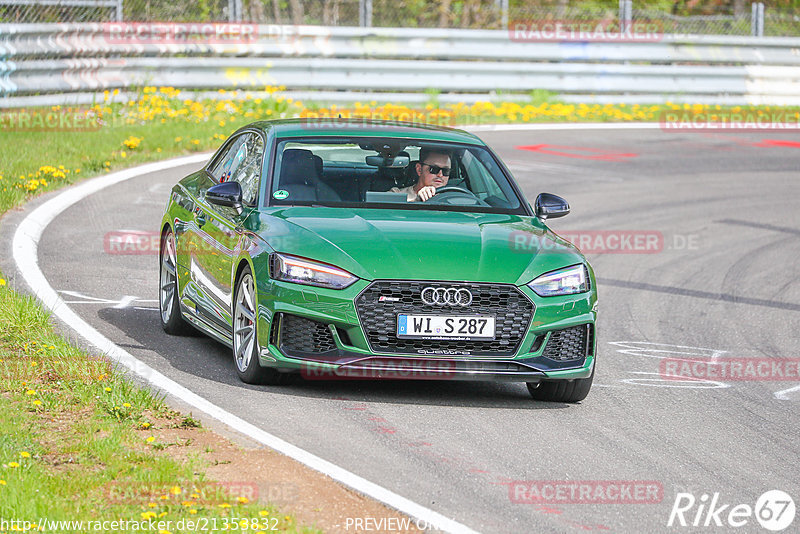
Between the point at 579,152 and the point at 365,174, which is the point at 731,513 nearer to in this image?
the point at 365,174

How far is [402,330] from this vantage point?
7398 millimetres

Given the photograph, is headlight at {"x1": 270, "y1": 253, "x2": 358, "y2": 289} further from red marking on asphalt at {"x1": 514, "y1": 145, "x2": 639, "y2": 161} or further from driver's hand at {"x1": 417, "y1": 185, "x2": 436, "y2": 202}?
red marking on asphalt at {"x1": 514, "y1": 145, "x2": 639, "y2": 161}

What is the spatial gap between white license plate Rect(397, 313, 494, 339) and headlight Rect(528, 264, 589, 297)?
373mm

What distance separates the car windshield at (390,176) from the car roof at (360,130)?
0.25 ft

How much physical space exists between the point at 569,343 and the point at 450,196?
5.10 ft

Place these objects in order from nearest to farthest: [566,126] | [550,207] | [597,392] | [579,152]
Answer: [597,392]
[550,207]
[579,152]
[566,126]

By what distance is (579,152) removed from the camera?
2050 centimetres

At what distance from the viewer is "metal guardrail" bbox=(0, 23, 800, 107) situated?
19.3 meters

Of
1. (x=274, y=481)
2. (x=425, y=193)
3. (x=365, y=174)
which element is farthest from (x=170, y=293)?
(x=274, y=481)

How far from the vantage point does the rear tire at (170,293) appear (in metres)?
9.30

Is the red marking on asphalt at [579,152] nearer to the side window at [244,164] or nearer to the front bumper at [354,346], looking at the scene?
the side window at [244,164]

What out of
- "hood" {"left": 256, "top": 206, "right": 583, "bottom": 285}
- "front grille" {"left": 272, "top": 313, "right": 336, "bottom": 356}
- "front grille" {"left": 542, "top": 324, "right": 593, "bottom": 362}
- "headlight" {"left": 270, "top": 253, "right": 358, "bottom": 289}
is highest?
"hood" {"left": 256, "top": 206, "right": 583, "bottom": 285}

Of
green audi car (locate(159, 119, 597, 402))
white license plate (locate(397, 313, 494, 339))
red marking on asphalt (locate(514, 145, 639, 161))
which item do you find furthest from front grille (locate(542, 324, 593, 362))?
red marking on asphalt (locate(514, 145, 639, 161))

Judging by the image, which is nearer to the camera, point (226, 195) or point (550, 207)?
point (226, 195)
